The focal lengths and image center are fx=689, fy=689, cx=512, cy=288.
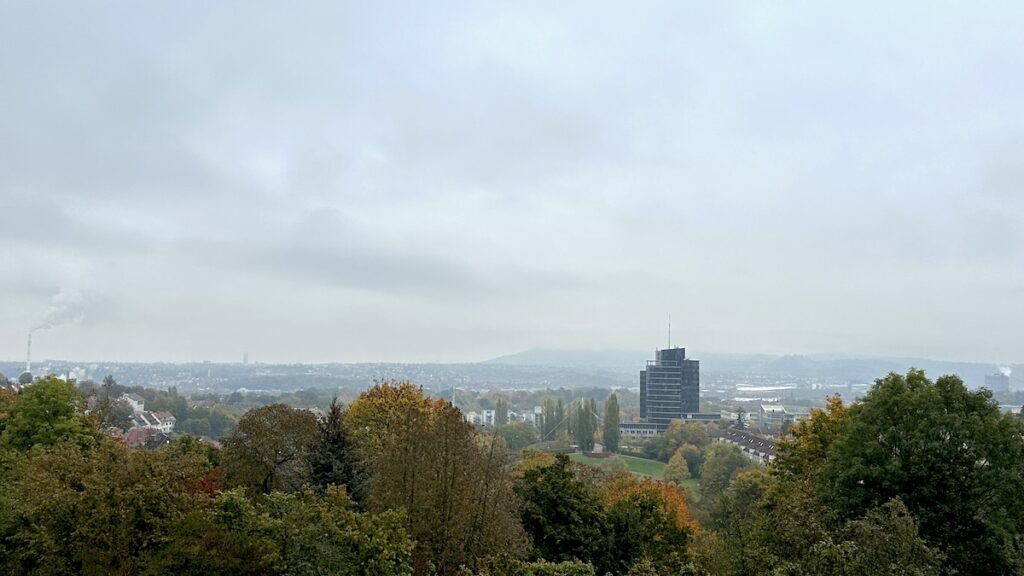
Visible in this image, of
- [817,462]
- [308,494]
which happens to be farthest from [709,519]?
[308,494]

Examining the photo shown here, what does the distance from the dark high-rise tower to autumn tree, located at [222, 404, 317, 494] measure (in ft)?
456

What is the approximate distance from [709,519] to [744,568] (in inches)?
1221

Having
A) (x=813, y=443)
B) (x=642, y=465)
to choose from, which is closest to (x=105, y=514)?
(x=813, y=443)

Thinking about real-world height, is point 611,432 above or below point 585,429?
below

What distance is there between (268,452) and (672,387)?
142505 mm

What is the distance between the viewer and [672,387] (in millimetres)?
160375

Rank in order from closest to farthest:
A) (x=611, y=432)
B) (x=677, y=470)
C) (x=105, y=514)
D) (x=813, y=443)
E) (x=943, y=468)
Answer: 1. (x=105, y=514)
2. (x=943, y=468)
3. (x=813, y=443)
4. (x=677, y=470)
5. (x=611, y=432)

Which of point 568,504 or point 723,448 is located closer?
point 568,504

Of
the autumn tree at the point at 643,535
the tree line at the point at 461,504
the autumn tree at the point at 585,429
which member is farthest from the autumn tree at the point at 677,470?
the autumn tree at the point at 643,535

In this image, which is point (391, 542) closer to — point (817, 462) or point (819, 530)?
point (819, 530)

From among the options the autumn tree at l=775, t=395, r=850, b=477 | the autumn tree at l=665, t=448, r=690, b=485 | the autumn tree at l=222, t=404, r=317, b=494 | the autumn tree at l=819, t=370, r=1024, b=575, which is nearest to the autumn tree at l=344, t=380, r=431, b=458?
the autumn tree at l=222, t=404, r=317, b=494

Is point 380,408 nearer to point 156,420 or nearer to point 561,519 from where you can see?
point 561,519

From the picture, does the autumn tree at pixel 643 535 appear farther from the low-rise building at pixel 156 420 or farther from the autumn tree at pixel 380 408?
the low-rise building at pixel 156 420

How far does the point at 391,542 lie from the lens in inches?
580
